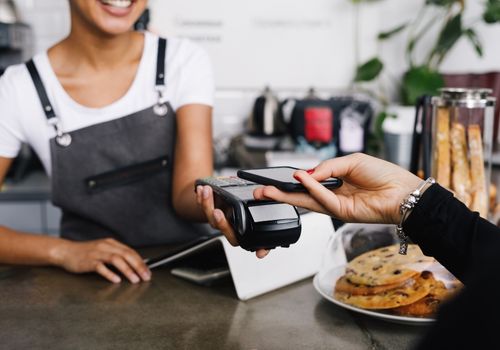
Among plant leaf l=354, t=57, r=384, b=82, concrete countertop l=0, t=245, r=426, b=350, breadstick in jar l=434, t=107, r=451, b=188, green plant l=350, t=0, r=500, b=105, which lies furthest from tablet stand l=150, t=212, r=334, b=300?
plant leaf l=354, t=57, r=384, b=82

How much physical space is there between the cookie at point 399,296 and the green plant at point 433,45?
6.93 feet

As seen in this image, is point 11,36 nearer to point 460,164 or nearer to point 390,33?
point 390,33

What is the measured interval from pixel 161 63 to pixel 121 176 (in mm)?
→ 327

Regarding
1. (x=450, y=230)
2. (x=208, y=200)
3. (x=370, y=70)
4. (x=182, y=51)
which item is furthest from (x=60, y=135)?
(x=370, y=70)

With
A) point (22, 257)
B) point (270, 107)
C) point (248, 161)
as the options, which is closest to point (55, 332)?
point (22, 257)

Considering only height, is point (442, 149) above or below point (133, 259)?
above

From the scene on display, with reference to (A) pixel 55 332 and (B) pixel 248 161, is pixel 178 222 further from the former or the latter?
(B) pixel 248 161

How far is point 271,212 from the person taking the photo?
0.81 m

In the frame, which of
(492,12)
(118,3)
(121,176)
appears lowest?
(121,176)

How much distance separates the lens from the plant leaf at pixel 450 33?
9.57 feet

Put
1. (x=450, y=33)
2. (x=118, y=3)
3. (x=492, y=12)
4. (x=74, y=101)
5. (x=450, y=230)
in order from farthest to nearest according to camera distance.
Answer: (x=450, y=33), (x=492, y=12), (x=74, y=101), (x=118, y=3), (x=450, y=230)

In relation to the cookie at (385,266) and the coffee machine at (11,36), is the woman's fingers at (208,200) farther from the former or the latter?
the coffee machine at (11,36)

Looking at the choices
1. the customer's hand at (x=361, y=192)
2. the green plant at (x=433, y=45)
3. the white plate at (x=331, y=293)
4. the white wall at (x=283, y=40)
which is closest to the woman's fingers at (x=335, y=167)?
the customer's hand at (x=361, y=192)

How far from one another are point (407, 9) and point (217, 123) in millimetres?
1253
